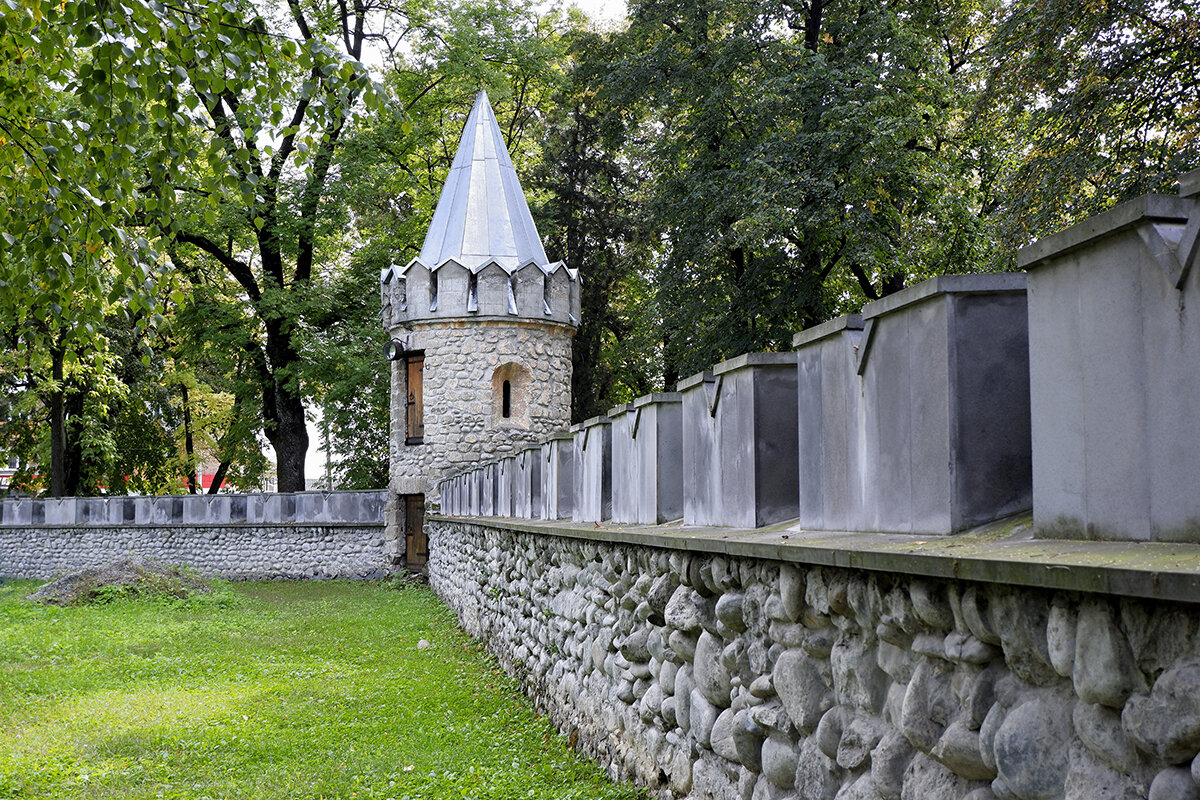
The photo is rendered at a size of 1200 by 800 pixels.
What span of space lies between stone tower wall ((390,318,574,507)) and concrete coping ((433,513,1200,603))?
1611 centimetres

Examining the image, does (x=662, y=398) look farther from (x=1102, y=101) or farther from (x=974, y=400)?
(x=1102, y=101)

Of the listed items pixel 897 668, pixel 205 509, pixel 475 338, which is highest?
pixel 475 338

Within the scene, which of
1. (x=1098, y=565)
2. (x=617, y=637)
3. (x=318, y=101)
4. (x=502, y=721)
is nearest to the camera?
(x=1098, y=565)

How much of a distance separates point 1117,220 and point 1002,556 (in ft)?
2.32

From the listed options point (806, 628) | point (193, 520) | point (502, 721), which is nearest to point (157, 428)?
point (193, 520)

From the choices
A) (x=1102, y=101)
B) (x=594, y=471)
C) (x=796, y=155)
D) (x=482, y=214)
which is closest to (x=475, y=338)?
(x=482, y=214)

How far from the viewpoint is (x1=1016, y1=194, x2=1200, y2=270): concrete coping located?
201 cm

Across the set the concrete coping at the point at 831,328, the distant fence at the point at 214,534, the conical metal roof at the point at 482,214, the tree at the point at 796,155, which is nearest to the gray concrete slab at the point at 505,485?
the concrete coping at the point at 831,328

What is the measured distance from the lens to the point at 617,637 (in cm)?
561

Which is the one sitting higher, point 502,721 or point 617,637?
point 617,637

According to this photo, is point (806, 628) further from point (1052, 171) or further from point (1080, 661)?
point (1052, 171)

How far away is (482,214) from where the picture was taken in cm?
2066

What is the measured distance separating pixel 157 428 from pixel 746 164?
24.0 meters

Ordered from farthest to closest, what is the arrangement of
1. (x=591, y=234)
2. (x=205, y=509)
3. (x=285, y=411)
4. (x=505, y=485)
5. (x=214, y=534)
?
(x=591, y=234) < (x=285, y=411) < (x=205, y=509) < (x=214, y=534) < (x=505, y=485)
